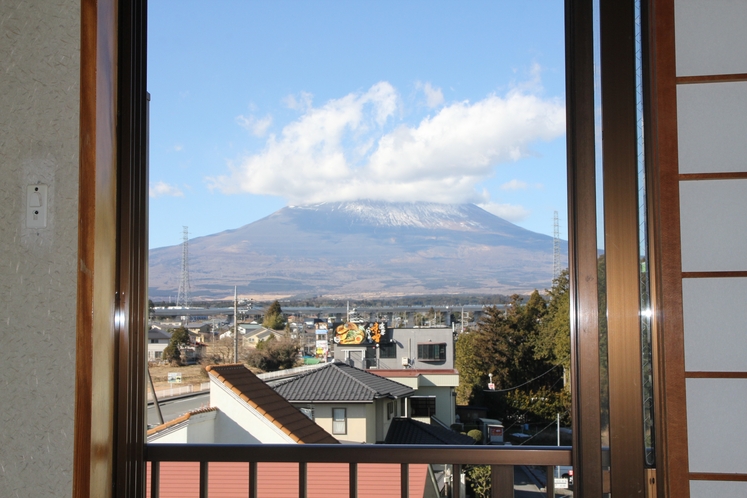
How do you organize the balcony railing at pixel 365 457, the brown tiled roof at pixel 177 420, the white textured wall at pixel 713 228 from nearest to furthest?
the white textured wall at pixel 713 228, the balcony railing at pixel 365 457, the brown tiled roof at pixel 177 420

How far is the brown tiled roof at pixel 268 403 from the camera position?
226cm

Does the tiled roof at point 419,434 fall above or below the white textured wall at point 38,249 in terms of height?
below

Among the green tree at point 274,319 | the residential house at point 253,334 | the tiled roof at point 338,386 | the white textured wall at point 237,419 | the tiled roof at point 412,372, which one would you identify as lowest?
the white textured wall at point 237,419

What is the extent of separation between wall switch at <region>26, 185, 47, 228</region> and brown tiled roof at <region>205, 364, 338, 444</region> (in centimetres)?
101

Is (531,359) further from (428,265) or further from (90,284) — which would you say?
(90,284)

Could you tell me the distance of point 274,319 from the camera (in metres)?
2.34

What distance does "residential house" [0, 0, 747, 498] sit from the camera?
1.31 metres

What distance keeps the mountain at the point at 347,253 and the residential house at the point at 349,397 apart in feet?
1.15

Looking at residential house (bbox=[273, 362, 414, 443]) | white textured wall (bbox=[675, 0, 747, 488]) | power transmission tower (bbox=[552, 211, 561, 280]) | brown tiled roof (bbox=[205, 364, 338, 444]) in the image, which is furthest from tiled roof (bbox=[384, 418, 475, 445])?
white textured wall (bbox=[675, 0, 747, 488])

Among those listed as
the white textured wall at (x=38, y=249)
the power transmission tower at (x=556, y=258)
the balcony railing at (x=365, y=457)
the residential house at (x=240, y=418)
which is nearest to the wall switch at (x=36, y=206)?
the white textured wall at (x=38, y=249)

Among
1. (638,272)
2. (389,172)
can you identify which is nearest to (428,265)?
(389,172)

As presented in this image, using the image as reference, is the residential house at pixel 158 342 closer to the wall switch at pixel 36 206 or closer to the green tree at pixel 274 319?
the green tree at pixel 274 319

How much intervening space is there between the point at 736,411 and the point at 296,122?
6.41ft

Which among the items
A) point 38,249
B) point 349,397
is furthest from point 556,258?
point 38,249
